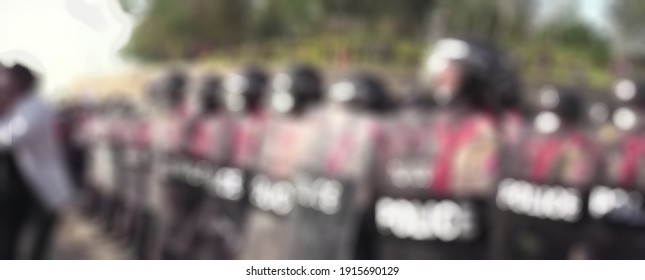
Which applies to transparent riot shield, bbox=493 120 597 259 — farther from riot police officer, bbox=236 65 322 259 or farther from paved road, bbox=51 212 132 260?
paved road, bbox=51 212 132 260

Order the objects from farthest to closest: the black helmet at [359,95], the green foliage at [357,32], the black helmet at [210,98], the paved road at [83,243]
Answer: the green foliage at [357,32] < the paved road at [83,243] < the black helmet at [210,98] < the black helmet at [359,95]

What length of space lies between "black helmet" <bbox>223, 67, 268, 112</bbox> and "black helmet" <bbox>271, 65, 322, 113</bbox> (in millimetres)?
225

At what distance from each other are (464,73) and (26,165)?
1478 mm

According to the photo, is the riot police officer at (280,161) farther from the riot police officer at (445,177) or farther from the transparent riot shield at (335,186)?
the riot police officer at (445,177)

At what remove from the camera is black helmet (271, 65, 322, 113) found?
2717 millimetres

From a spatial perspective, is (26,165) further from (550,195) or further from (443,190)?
(550,195)

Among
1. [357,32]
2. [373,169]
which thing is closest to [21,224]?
[373,169]

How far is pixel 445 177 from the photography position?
6.81 ft

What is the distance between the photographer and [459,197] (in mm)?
2070

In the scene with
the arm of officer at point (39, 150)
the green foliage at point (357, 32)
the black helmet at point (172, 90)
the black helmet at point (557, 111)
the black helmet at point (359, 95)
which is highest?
the green foliage at point (357, 32)

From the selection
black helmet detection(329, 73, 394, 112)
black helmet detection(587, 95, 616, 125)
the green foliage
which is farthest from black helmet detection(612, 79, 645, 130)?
the green foliage

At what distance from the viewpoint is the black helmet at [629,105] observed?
2998 mm

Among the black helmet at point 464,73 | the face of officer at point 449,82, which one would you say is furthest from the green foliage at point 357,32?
the face of officer at point 449,82
